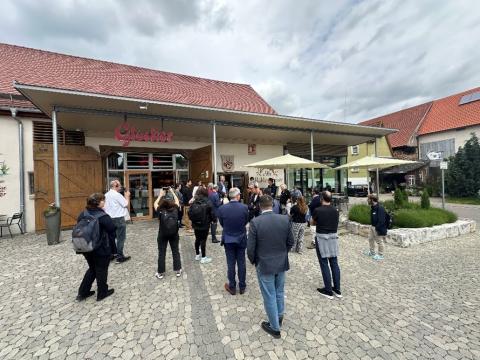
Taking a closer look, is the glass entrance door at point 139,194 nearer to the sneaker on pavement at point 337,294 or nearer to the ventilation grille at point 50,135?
the ventilation grille at point 50,135

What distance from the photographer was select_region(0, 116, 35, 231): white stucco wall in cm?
827

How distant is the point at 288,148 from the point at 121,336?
40.8 feet

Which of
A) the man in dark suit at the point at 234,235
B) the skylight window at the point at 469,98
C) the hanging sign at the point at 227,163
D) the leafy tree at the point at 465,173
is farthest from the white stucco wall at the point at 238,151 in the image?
the skylight window at the point at 469,98

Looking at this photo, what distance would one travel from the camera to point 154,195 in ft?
34.6

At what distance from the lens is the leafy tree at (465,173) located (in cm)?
1872

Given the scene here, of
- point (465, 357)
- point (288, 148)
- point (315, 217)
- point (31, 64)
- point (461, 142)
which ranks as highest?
point (31, 64)

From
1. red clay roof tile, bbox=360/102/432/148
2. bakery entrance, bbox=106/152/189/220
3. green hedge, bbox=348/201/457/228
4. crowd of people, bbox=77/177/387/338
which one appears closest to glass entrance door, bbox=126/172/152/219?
bakery entrance, bbox=106/152/189/220

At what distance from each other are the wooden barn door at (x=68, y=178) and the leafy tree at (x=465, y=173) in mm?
25686

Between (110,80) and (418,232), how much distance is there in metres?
14.5

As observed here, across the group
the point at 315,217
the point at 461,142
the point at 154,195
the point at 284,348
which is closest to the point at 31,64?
the point at 154,195

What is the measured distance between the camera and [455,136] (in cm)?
2427

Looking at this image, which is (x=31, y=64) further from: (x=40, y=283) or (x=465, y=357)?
(x=465, y=357)

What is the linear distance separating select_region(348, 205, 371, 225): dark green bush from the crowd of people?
2.30 m

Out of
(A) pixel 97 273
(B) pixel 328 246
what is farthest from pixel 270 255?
(A) pixel 97 273
